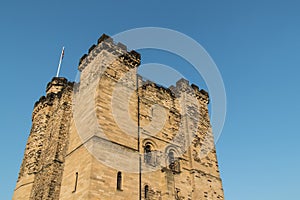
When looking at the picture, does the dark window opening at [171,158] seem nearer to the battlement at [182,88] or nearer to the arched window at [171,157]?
the arched window at [171,157]

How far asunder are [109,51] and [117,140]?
5.46 m

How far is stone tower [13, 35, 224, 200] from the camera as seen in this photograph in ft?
42.7

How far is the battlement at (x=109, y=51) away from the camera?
1667 cm

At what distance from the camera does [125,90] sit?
15891 millimetres

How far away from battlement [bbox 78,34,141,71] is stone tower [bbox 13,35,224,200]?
0.20 ft

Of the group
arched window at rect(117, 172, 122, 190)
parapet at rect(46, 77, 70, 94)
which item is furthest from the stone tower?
parapet at rect(46, 77, 70, 94)

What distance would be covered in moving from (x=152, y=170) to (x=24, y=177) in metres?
7.34

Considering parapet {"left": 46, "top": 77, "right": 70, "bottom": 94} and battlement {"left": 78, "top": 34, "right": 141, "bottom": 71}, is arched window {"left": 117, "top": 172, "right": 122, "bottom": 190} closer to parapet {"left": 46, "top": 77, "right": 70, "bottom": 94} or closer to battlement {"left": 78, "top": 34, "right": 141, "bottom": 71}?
battlement {"left": 78, "top": 34, "right": 141, "bottom": 71}

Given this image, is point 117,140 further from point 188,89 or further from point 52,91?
point 52,91

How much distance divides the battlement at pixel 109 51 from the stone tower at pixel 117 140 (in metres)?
0.06

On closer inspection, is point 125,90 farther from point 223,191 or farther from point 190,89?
point 223,191

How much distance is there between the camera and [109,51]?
1661 centimetres

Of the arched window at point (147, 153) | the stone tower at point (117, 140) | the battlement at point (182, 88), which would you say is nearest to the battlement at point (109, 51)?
the stone tower at point (117, 140)

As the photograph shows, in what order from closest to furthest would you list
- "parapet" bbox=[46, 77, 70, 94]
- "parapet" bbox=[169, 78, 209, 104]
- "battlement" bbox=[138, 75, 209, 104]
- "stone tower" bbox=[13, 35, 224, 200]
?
"stone tower" bbox=[13, 35, 224, 200] → "battlement" bbox=[138, 75, 209, 104] → "parapet" bbox=[169, 78, 209, 104] → "parapet" bbox=[46, 77, 70, 94]
